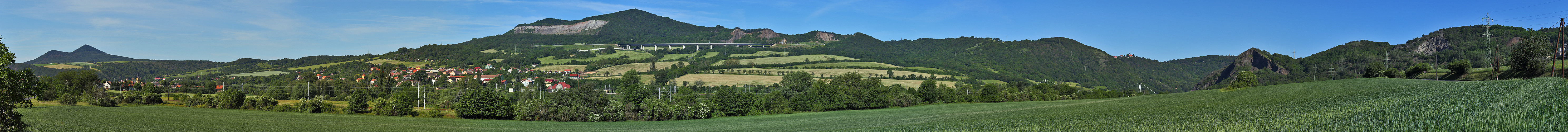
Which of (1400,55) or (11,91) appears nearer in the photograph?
(11,91)

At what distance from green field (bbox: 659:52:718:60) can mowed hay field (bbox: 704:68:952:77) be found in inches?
1076

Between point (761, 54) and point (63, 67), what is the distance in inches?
6111

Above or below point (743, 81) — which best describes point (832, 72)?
above

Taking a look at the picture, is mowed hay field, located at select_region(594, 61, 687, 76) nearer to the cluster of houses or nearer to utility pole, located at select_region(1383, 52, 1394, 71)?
the cluster of houses

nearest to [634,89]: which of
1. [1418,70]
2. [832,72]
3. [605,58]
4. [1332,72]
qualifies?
[832,72]

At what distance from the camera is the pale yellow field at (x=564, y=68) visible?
456ft

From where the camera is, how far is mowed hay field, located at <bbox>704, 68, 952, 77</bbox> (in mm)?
126125

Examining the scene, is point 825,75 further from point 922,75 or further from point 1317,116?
point 1317,116

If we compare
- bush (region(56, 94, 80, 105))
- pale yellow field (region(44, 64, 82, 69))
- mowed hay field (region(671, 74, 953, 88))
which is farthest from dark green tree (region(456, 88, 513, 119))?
pale yellow field (region(44, 64, 82, 69))

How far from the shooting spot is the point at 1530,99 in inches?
658

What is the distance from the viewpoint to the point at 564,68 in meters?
143

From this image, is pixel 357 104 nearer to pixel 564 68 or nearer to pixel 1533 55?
pixel 564 68

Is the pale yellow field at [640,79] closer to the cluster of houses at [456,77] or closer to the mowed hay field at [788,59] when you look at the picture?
the cluster of houses at [456,77]

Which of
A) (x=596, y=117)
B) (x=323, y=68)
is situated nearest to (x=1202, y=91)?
(x=596, y=117)
